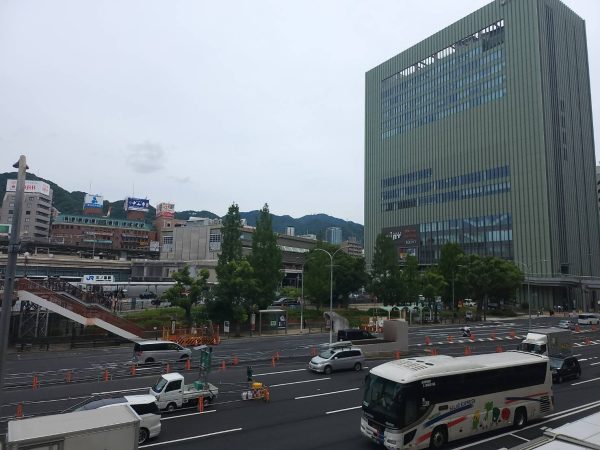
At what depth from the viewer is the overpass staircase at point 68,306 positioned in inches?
1626

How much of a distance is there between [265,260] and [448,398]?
4331 cm

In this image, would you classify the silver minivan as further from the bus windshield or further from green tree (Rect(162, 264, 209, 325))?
the bus windshield

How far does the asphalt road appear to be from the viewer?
1739cm

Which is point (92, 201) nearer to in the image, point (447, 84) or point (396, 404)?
point (447, 84)

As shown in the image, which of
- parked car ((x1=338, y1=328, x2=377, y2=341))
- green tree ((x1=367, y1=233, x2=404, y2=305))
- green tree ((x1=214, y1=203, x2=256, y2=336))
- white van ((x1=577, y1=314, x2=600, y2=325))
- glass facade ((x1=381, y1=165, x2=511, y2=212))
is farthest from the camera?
glass facade ((x1=381, y1=165, x2=511, y2=212))

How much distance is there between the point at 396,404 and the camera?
15359 mm

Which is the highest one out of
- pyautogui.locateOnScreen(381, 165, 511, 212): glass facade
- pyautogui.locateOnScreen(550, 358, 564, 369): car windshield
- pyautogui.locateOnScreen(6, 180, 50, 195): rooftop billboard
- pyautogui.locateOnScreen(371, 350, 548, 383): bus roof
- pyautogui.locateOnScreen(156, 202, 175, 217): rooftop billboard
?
pyautogui.locateOnScreen(156, 202, 175, 217): rooftop billboard

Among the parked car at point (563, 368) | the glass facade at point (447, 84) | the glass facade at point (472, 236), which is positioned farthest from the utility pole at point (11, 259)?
the glass facade at point (447, 84)

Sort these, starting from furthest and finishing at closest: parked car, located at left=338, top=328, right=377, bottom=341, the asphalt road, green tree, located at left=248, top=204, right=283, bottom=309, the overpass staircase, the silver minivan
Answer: green tree, located at left=248, top=204, right=283, bottom=309 → parked car, located at left=338, top=328, right=377, bottom=341 → the overpass staircase → the silver minivan → the asphalt road

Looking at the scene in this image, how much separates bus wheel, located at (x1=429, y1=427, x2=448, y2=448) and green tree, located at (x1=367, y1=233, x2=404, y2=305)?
56.8 meters

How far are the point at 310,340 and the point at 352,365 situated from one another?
1995 cm

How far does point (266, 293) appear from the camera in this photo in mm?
57094

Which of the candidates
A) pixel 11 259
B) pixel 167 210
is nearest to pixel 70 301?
pixel 11 259

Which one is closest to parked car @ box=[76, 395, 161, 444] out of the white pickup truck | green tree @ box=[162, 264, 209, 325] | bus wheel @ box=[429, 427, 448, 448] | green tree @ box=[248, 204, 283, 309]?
the white pickup truck
